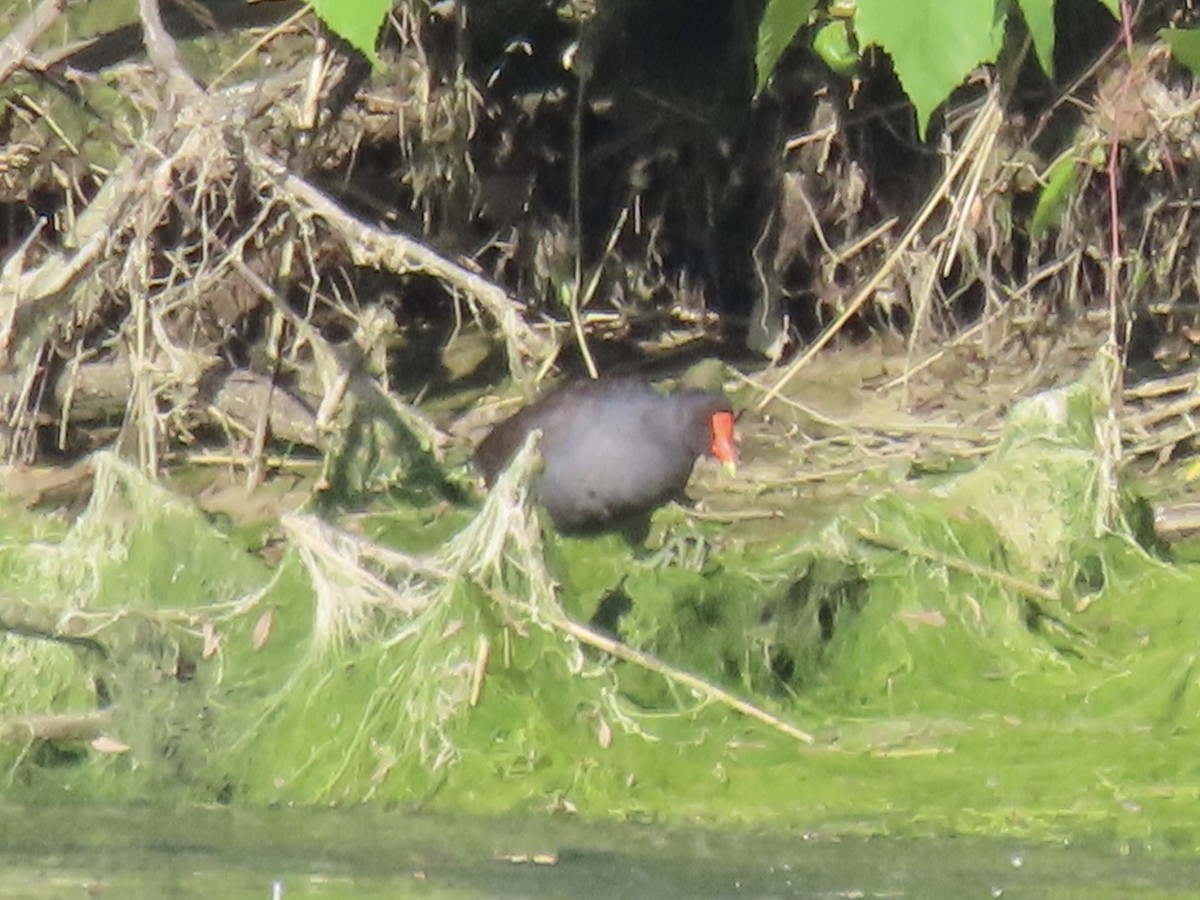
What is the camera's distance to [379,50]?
7.62 metres

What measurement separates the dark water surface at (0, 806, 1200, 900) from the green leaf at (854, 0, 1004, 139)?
60.9 inches

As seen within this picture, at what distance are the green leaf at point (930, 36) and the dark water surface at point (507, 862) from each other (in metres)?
1.55

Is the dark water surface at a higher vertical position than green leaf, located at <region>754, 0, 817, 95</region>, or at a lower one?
lower

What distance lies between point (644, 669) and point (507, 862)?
97 cm

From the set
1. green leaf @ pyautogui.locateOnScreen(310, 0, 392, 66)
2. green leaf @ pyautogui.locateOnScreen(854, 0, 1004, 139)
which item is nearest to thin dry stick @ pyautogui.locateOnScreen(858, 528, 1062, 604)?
green leaf @ pyautogui.locateOnScreen(854, 0, 1004, 139)

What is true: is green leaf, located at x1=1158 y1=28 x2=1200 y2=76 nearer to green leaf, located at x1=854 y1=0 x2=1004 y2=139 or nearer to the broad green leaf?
green leaf, located at x1=854 y1=0 x2=1004 y2=139

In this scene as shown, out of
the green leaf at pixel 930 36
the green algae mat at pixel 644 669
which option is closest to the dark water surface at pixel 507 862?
the green algae mat at pixel 644 669

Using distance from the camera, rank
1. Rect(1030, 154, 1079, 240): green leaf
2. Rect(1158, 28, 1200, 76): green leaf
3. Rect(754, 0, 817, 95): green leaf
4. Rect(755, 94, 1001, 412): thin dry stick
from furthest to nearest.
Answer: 1. Rect(755, 94, 1001, 412): thin dry stick
2. Rect(1030, 154, 1079, 240): green leaf
3. Rect(1158, 28, 1200, 76): green leaf
4. Rect(754, 0, 817, 95): green leaf

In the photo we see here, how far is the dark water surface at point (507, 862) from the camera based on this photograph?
4.11 metres

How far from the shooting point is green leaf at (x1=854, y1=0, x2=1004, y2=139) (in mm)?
4715

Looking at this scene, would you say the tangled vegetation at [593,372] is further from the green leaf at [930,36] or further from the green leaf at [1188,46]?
the green leaf at [1188,46]

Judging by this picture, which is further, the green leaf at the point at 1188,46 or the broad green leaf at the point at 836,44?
the broad green leaf at the point at 836,44

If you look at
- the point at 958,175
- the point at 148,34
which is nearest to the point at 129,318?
the point at 148,34

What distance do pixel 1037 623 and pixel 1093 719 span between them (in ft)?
1.89
